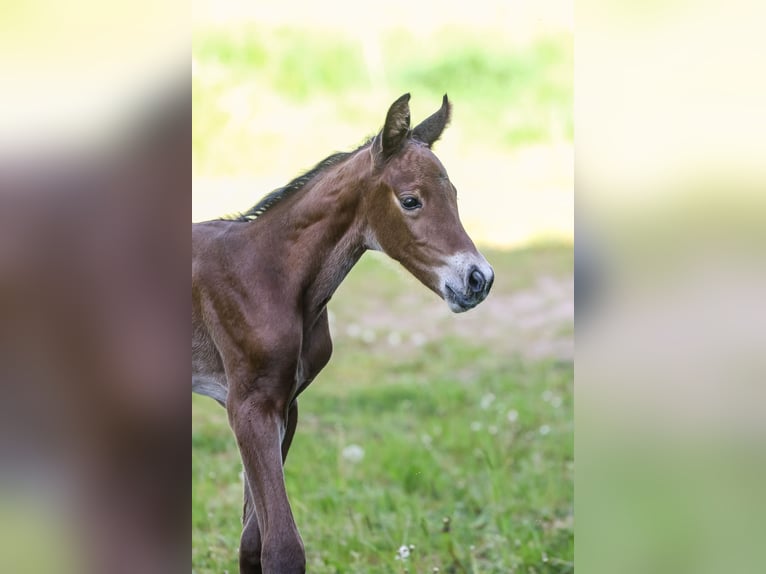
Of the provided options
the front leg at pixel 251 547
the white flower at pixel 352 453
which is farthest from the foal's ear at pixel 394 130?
the white flower at pixel 352 453

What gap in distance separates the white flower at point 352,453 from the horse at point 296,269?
6.31 ft

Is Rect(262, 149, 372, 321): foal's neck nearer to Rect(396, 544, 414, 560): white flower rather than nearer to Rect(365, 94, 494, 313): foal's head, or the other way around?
Rect(365, 94, 494, 313): foal's head

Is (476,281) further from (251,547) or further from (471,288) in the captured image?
(251,547)

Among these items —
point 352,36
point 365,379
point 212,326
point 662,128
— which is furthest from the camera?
point 352,36

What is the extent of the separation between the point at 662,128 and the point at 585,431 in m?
0.43

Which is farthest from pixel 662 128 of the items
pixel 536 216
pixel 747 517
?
pixel 536 216

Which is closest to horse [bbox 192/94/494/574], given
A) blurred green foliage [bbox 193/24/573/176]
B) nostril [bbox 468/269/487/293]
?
nostril [bbox 468/269/487/293]

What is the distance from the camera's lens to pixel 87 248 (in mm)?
1107

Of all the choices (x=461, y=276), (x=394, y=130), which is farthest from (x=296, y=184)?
(x=461, y=276)

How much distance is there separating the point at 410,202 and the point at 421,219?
35 millimetres

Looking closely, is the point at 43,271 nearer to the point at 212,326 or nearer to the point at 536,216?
the point at 212,326

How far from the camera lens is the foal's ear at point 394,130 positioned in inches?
61.5

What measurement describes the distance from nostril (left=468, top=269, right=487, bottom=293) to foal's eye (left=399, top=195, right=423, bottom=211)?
15cm

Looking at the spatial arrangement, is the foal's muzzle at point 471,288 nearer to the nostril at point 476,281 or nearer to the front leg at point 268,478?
the nostril at point 476,281
